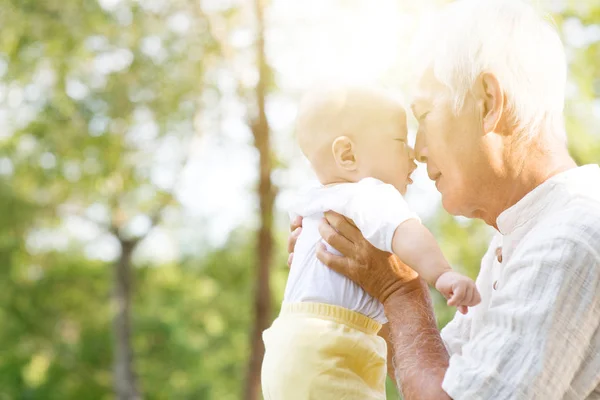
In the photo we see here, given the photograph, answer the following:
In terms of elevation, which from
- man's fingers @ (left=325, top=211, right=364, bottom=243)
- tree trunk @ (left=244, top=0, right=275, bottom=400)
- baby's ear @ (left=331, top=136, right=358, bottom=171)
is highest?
baby's ear @ (left=331, top=136, right=358, bottom=171)

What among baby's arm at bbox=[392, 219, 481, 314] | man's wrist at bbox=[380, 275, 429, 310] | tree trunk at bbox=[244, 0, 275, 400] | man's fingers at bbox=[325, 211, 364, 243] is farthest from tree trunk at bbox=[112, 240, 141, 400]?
baby's arm at bbox=[392, 219, 481, 314]

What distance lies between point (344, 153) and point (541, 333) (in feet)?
2.51

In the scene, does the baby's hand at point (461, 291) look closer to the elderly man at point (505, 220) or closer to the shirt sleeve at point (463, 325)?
the elderly man at point (505, 220)

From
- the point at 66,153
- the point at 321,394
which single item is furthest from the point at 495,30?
the point at 66,153

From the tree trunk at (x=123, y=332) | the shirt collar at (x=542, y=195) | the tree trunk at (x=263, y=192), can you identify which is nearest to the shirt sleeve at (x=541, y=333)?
the shirt collar at (x=542, y=195)

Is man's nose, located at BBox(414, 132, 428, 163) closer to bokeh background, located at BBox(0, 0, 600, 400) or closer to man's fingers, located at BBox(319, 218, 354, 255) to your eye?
man's fingers, located at BBox(319, 218, 354, 255)

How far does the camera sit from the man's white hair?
71.5 inches

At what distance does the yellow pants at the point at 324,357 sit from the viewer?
1.86m

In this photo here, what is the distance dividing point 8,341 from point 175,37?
13546mm

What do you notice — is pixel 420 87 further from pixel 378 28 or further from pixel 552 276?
pixel 378 28

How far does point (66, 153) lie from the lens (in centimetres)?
1267

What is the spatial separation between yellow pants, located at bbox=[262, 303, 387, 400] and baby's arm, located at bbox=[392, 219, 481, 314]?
0.23 meters

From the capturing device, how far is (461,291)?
62.9 inches

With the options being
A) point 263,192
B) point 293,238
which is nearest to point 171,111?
point 263,192
